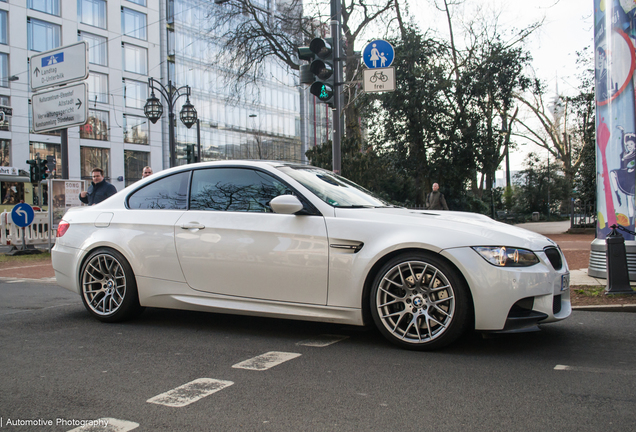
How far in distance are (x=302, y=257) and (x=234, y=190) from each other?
1.00m

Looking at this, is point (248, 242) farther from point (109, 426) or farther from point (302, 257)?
point (109, 426)

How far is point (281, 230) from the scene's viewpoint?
15.4 ft

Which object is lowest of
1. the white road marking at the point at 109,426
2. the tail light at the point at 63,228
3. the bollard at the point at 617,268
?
the white road marking at the point at 109,426

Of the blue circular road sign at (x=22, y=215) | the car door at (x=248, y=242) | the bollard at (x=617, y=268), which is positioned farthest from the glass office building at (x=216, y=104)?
the car door at (x=248, y=242)

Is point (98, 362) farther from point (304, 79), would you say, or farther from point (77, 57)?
point (77, 57)

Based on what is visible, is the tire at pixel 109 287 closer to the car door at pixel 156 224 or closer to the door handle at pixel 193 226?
the car door at pixel 156 224

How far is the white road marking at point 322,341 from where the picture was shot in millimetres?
4617

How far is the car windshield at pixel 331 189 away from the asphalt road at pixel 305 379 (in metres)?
1.13

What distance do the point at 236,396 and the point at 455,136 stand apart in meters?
20.9

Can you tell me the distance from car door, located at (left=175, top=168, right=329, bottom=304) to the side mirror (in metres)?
0.13

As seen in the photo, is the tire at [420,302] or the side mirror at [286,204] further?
the side mirror at [286,204]

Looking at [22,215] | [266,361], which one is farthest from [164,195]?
[22,215]

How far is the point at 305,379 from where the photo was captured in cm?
368

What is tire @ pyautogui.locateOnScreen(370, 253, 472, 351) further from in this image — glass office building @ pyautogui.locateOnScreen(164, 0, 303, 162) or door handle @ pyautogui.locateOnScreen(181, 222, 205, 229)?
glass office building @ pyautogui.locateOnScreen(164, 0, 303, 162)
